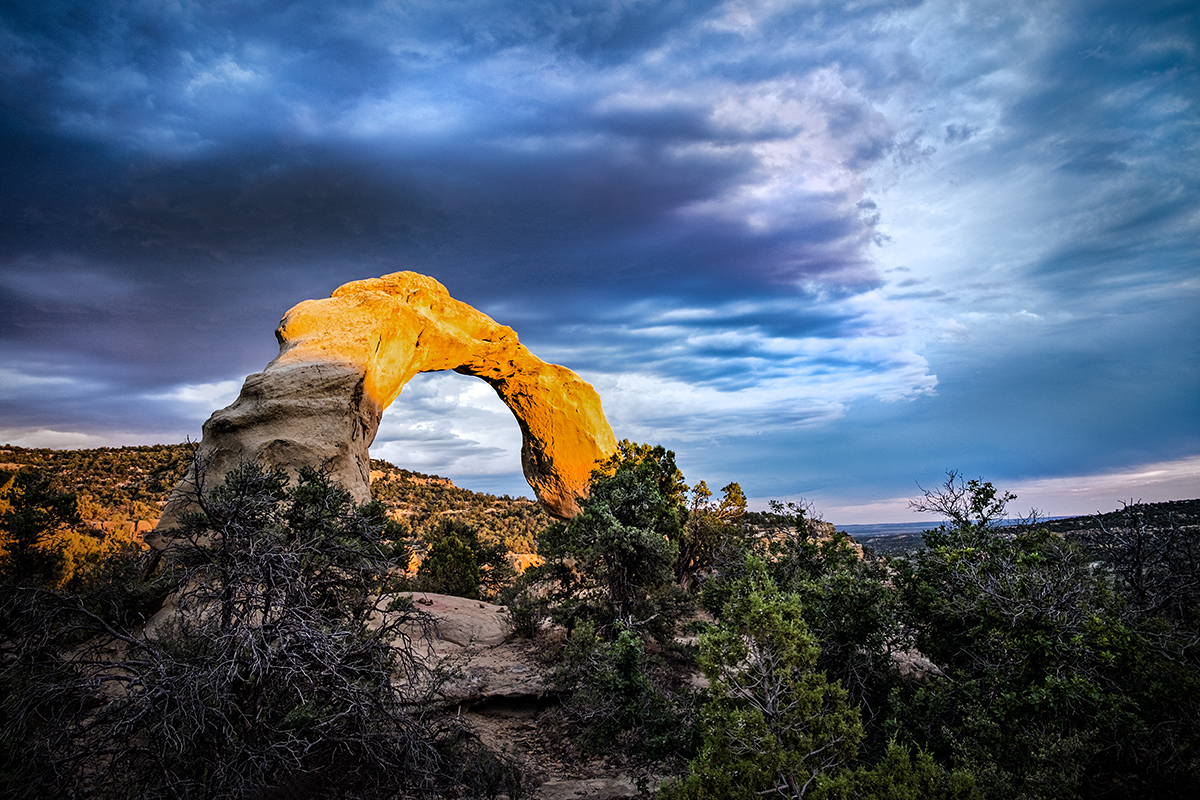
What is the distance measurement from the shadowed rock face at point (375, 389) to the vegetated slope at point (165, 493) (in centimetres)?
314

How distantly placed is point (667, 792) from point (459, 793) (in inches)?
90.9

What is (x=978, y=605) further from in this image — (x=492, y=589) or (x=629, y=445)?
(x=492, y=589)

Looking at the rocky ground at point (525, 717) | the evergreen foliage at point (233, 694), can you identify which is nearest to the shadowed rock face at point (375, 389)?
the evergreen foliage at point (233, 694)

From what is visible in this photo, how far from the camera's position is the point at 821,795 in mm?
3943

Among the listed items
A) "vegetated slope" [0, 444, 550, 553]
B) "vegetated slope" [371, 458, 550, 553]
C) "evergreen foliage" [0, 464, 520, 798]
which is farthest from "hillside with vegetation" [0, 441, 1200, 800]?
"vegetated slope" [371, 458, 550, 553]

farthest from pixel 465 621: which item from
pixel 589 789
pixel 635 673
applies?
pixel 635 673

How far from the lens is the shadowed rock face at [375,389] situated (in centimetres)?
961

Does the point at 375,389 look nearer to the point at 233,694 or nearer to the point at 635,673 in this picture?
the point at 635,673

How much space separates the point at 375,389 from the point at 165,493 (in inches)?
370

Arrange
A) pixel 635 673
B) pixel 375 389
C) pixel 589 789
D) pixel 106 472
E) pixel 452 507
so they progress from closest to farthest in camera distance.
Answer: pixel 589 789
pixel 635 673
pixel 375 389
pixel 106 472
pixel 452 507

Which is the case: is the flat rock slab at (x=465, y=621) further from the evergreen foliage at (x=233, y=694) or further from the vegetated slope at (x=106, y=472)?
the vegetated slope at (x=106, y=472)

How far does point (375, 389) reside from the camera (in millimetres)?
11516

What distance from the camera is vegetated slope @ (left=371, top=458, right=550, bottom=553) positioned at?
90.3 feet

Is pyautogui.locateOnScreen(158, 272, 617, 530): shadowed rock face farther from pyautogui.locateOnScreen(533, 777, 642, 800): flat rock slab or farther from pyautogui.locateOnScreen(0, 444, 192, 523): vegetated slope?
pyautogui.locateOnScreen(0, 444, 192, 523): vegetated slope
